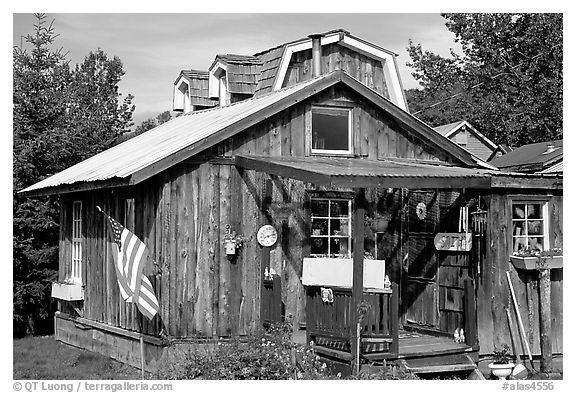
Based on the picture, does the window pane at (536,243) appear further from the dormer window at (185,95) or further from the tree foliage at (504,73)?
the tree foliage at (504,73)

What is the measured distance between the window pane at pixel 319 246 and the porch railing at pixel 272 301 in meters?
1.04

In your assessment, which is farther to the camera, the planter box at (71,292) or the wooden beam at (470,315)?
the planter box at (71,292)

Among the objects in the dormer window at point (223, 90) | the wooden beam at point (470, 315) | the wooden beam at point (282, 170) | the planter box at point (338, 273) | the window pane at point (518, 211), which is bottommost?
the wooden beam at point (470, 315)

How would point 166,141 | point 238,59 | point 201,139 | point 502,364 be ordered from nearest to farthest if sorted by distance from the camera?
point 502,364, point 201,139, point 166,141, point 238,59

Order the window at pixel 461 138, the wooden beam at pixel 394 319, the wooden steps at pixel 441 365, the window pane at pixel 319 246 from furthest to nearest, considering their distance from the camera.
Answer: the window at pixel 461 138
the window pane at pixel 319 246
the wooden steps at pixel 441 365
the wooden beam at pixel 394 319

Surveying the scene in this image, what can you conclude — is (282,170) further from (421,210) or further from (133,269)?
(421,210)

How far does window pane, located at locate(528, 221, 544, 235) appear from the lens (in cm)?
1368

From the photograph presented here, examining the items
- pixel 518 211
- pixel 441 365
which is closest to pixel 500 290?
pixel 518 211

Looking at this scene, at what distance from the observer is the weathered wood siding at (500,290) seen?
13344 millimetres

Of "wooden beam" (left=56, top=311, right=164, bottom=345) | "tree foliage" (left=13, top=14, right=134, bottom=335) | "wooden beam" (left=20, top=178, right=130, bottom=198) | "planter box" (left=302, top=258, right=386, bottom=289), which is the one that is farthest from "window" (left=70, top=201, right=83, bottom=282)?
"planter box" (left=302, top=258, right=386, bottom=289)

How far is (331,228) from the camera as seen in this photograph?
14.5 metres

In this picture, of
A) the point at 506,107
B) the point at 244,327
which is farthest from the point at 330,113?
the point at 506,107

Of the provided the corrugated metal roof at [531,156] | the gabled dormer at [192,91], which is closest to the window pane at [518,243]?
the gabled dormer at [192,91]

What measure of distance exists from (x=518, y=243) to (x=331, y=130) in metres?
3.59
